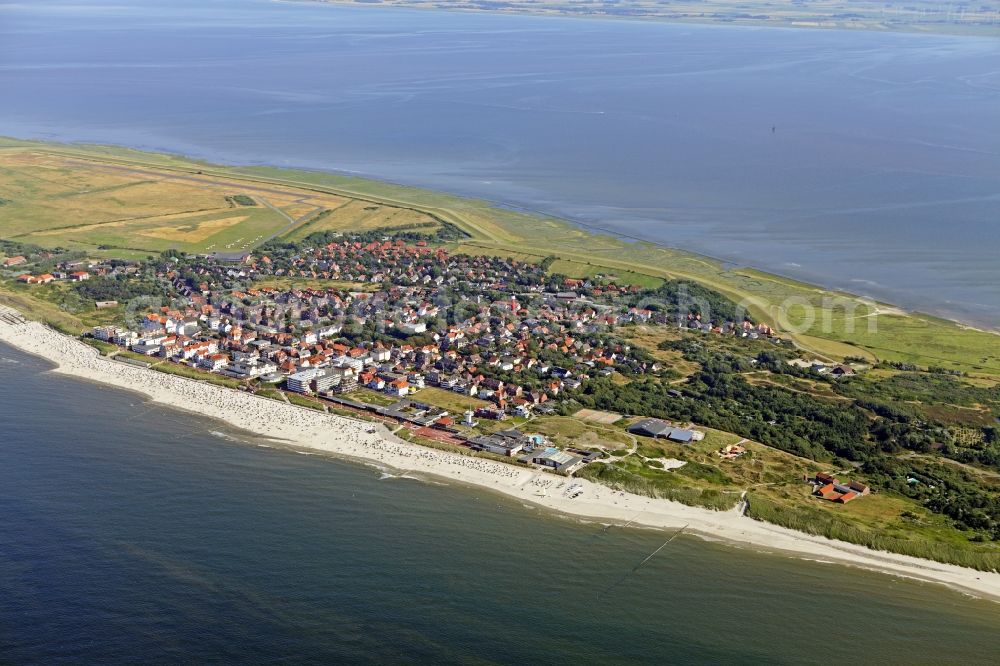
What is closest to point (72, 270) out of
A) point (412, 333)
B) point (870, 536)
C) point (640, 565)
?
point (412, 333)

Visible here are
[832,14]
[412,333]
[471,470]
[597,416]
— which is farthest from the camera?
[832,14]

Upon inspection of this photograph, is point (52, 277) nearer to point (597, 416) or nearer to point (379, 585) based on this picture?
point (597, 416)

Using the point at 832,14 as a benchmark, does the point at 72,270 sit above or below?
below

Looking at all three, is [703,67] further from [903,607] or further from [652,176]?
[903,607]

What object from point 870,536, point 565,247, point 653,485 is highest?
point 565,247

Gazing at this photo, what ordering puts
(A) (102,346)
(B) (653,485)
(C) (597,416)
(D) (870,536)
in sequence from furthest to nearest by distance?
(A) (102,346) → (C) (597,416) → (B) (653,485) → (D) (870,536)

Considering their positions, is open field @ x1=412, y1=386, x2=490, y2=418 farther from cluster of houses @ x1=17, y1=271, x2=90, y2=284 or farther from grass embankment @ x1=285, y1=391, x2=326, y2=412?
cluster of houses @ x1=17, y1=271, x2=90, y2=284

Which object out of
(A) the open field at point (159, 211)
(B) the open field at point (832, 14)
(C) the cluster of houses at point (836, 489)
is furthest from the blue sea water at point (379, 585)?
(B) the open field at point (832, 14)

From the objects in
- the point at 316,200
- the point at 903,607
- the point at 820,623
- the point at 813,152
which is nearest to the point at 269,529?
the point at 820,623
